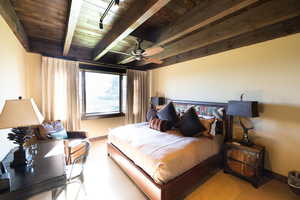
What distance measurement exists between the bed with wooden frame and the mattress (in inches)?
2.5

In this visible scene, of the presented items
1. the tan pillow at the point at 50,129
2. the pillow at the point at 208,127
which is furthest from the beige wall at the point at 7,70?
the pillow at the point at 208,127

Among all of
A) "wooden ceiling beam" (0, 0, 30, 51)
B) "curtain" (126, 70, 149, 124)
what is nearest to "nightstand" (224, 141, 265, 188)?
"curtain" (126, 70, 149, 124)

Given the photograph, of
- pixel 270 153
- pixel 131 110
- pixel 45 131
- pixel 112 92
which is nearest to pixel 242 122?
pixel 270 153

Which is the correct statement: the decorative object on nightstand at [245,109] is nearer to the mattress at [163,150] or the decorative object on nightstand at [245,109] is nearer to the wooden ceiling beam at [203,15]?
the mattress at [163,150]

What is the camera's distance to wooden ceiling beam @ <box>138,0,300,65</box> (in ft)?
Result: 5.43

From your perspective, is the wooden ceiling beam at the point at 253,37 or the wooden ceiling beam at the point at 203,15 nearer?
the wooden ceiling beam at the point at 203,15

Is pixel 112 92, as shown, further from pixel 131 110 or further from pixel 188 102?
pixel 188 102

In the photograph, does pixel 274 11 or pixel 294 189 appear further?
pixel 294 189

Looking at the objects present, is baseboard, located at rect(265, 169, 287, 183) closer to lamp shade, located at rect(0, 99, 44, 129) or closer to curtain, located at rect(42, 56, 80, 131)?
lamp shade, located at rect(0, 99, 44, 129)

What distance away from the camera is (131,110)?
454 cm

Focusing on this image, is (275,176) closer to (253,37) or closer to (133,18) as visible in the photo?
(253,37)

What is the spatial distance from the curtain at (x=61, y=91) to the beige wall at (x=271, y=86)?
11.8 feet

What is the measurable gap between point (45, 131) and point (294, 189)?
14.6 feet

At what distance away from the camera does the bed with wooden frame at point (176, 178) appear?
1666 millimetres
